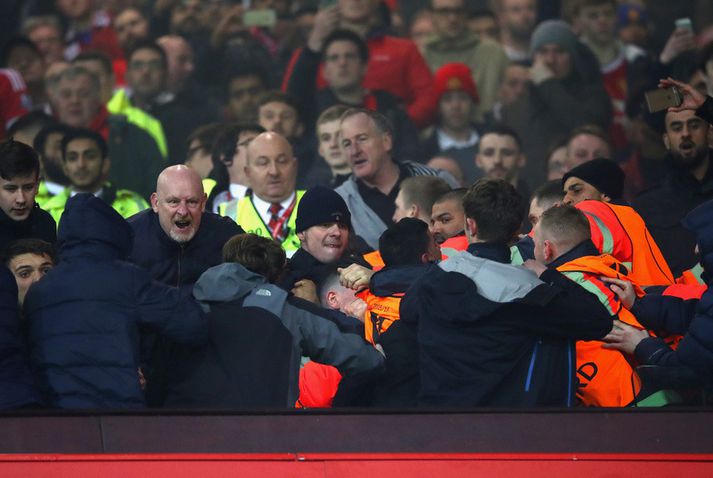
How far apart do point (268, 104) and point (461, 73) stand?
2.01 metres

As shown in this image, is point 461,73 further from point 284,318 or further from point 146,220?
point 284,318

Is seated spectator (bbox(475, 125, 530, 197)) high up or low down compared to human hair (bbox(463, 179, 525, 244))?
up

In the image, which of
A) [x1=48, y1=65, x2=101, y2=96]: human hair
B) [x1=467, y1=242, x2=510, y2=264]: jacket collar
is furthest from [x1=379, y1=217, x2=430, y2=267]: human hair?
→ [x1=48, y1=65, x2=101, y2=96]: human hair

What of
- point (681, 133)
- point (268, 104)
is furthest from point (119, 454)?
point (268, 104)

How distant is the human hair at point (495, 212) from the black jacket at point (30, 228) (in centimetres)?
279

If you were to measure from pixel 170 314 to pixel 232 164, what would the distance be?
4.35 meters

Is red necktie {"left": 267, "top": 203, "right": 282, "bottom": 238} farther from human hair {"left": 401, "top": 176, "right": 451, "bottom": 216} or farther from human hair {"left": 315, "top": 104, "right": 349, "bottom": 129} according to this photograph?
human hair {"left": 315, "top": 104, "right": 349, "bottom": 129}

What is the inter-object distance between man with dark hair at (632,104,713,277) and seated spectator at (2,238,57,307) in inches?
159

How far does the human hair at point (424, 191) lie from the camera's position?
970cm

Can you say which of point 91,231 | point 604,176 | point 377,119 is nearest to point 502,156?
point 377,119

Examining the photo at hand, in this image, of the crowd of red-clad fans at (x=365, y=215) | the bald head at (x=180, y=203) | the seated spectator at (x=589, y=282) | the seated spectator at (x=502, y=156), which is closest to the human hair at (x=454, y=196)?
the crowd of red-clad fans at (x=365, y=215)

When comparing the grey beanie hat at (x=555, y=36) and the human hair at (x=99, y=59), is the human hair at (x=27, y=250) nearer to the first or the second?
the human hair at (x=99, y=59)

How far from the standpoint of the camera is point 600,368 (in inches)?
305

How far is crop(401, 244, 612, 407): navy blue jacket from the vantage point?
279 inches
